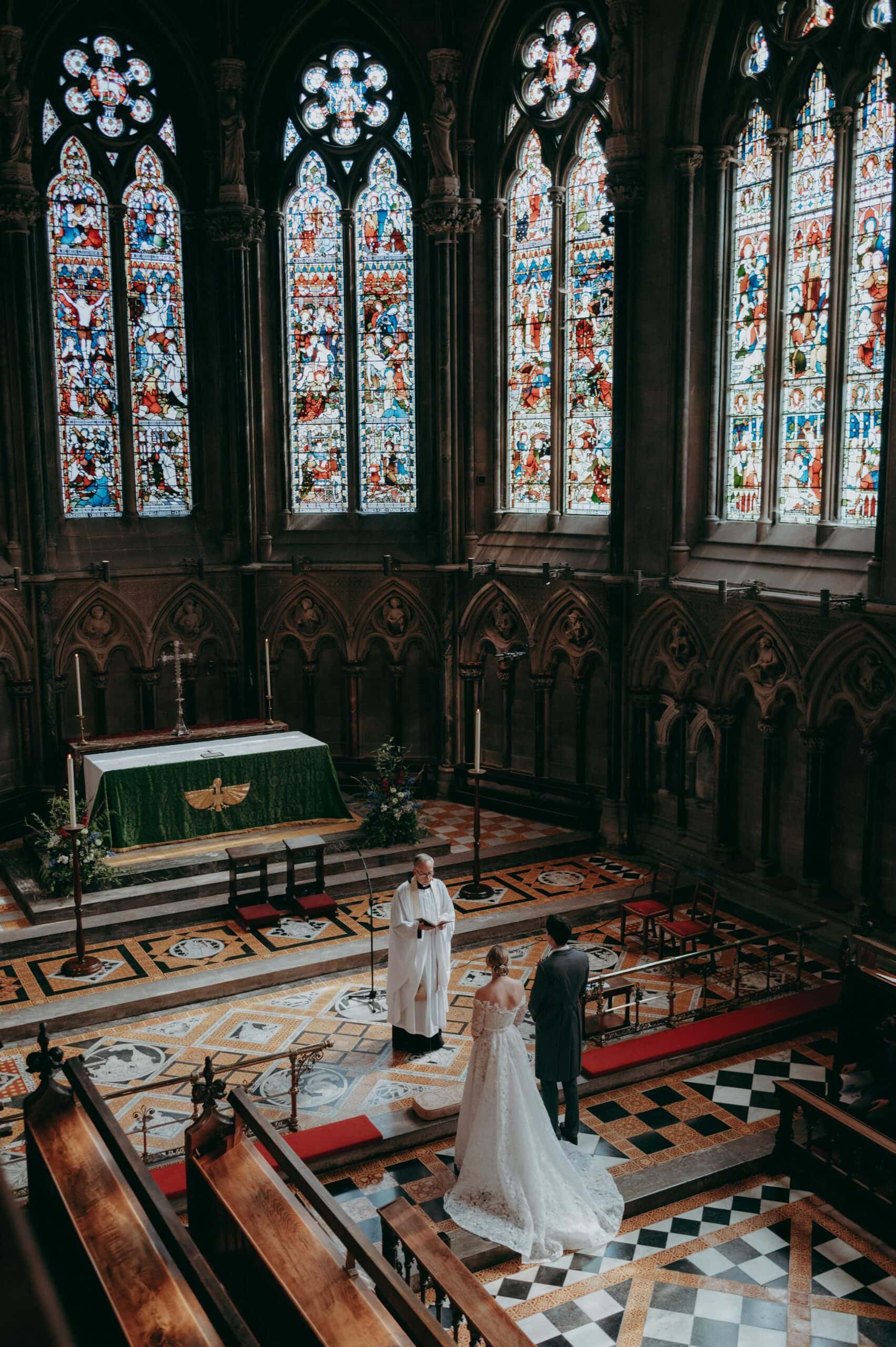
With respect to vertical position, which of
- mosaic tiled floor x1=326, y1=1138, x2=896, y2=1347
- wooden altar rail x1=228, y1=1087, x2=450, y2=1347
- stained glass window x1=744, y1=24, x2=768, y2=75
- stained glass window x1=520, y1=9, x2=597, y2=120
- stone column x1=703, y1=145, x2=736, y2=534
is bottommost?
mosaic tiled floor x1=326, y1=1138, x2=896, y2=1347

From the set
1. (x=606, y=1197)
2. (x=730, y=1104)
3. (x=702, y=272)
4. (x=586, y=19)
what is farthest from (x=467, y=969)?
(x=586, y=19)

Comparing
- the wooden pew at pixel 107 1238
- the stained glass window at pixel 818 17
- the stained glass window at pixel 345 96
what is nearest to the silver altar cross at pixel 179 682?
the stained glass window at pixel 345 96

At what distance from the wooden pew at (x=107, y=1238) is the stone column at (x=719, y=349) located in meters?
10.9

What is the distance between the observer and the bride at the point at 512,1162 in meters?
7.73

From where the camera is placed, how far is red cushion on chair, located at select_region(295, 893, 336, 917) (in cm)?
1335

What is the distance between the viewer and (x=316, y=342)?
60.1 feet

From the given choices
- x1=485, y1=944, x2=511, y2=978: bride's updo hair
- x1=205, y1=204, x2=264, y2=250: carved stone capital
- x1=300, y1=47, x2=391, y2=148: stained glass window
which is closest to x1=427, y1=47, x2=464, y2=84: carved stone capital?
x1=300, y1=47, x2=391, y2=148: stained glass window

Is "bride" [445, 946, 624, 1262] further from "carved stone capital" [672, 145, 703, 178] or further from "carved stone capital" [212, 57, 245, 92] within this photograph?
"carved stone capital" [212, 57, 245, 92]

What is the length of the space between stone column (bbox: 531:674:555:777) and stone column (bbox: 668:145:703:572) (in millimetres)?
2820

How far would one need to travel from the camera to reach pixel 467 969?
489 inches

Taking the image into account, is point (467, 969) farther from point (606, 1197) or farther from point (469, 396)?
point (469, 396)

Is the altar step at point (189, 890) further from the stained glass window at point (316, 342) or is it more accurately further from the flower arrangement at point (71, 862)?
the stained glass window at point (316, 342)

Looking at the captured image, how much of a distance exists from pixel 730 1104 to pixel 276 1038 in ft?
12.9

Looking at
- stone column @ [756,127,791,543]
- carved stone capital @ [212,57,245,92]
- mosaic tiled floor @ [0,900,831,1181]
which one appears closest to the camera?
mosaic tiled floor @ [0,900,831,1181]
